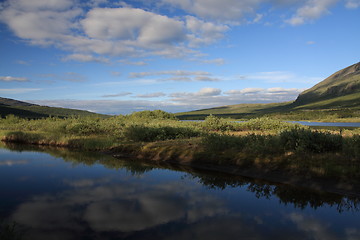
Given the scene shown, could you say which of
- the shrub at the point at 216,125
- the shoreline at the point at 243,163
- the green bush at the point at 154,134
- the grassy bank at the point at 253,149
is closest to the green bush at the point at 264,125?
the shrub at the point at 216,125

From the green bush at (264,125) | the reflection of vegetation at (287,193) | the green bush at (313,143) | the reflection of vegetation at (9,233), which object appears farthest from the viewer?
the green bush at (264,125)

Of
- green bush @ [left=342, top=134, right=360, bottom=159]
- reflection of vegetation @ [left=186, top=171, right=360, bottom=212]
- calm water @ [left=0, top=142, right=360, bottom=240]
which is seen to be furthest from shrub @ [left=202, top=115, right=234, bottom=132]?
reflection of vegetation @ [left=186, top=171, right=360, bottom=212]

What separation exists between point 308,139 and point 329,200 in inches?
269

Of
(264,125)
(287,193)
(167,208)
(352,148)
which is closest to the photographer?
(167,208)

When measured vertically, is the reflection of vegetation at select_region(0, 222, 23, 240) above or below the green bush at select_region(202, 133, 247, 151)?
below

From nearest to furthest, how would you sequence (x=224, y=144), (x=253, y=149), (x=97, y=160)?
(x=253, y=149)
(x=224, y=144)
(x=97, y=160)

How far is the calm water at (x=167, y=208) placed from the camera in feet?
30.4

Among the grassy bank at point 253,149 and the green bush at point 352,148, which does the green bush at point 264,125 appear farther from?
the green bush at point 352,148

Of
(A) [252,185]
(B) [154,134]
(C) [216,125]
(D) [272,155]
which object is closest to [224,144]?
(D) [272,155]

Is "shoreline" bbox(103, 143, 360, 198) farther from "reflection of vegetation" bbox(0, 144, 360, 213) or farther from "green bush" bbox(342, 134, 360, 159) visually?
"green bush" bbox(342, 134, 360, 159)

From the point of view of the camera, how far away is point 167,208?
11.7 meters

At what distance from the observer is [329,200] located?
39.8 ft

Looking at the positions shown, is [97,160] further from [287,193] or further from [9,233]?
[287,193]

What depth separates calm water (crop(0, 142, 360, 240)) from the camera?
926cm
